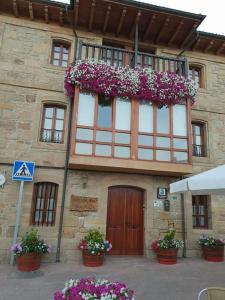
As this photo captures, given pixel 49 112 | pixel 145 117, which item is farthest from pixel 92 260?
pixel 49 112

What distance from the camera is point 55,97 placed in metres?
8.98

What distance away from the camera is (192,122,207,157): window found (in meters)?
9.96

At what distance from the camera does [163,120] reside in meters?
8.87

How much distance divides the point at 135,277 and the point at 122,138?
4.02 m

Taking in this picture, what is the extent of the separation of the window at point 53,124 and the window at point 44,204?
4.98 ft

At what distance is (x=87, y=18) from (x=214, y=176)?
812cm

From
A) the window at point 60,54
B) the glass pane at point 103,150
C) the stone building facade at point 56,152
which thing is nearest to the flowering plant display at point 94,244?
the stone building facade at point 56,152

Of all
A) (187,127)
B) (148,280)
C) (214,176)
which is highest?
(187,127)

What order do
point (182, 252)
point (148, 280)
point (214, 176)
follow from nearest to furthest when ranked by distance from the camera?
point (214, 176)
point (148, 280)
point (182, 252)

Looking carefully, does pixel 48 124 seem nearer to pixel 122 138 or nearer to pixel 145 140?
pixel 122 138

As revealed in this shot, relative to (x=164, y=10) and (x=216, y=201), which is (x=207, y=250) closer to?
(x=216, y=201)

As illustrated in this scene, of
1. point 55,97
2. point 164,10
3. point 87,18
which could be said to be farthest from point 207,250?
point 87,18

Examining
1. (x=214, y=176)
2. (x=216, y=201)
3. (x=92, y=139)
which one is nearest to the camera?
(x=214, y=176)

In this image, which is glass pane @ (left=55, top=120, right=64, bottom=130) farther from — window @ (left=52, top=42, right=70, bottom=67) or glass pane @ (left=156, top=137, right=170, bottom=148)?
glass pane @ (left=156, top=137, right=170, bottom=148)
